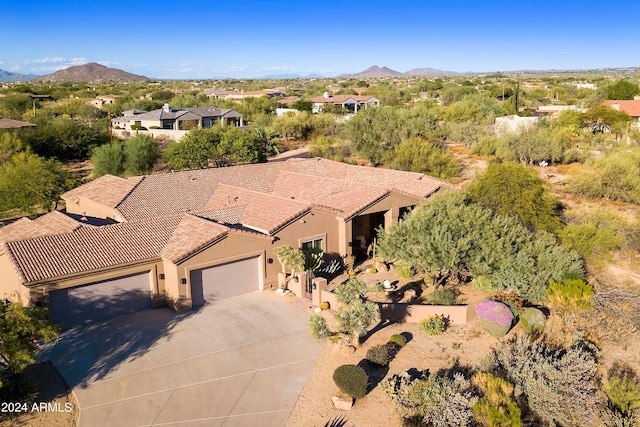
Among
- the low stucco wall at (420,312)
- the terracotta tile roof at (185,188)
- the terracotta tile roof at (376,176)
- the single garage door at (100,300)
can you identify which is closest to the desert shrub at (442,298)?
the low stucco wall at (420,312)

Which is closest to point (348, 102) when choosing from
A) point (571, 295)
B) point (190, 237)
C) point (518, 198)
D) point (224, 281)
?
point (518, 198)

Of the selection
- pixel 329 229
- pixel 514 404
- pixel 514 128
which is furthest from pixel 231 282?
pixel 514 128

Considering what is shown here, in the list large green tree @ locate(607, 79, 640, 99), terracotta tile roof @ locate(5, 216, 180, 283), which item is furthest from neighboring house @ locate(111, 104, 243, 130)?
large green tree @ locate(607, 79, 640, 99)

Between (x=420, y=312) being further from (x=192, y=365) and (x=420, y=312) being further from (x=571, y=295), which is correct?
(x=192, y=365)

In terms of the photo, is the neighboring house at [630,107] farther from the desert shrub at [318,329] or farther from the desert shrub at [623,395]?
the desert shrub at [318,329]

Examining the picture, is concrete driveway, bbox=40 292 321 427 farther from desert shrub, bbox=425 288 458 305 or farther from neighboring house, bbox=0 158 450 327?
desert shrub, bbox=425 288 458 305
